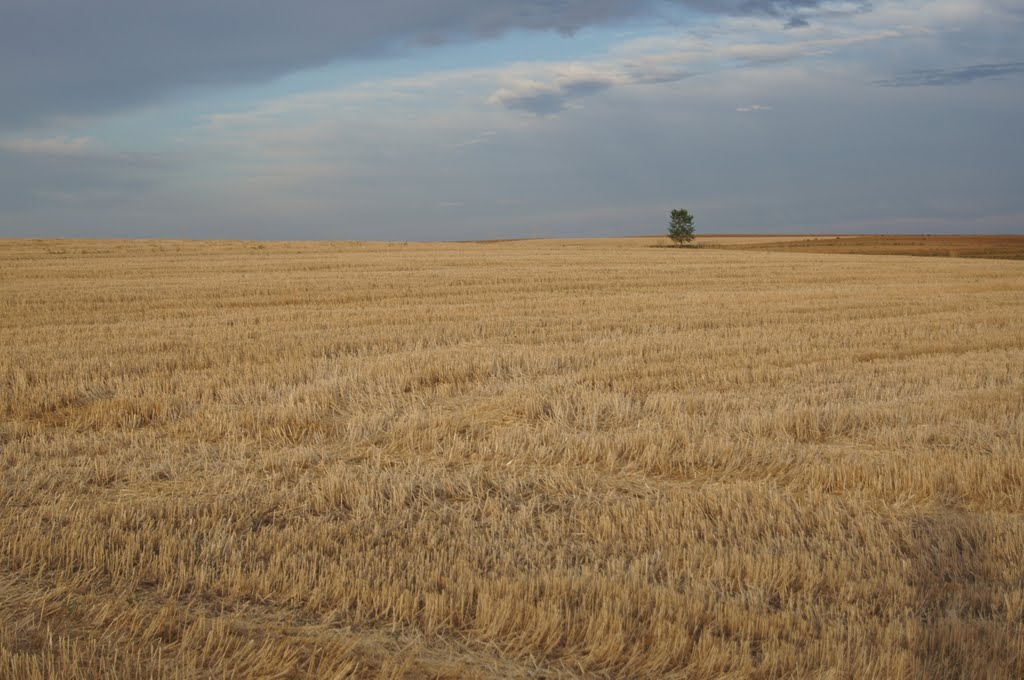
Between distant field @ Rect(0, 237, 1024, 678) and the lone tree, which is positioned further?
the lone tree

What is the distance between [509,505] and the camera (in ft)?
19.1

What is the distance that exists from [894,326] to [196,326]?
1341 cm

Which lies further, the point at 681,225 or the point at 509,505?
the point at 681,225

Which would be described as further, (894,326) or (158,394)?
(894,326)

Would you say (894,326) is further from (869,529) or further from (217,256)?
(217,256)

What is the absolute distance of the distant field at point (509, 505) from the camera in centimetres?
384

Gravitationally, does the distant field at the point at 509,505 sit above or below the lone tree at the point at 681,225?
below

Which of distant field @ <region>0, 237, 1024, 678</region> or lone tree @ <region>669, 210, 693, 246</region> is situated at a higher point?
lone tree @ <region>669, 210, 693, 246</region>

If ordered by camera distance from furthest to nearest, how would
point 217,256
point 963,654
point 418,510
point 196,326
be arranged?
point 217,256, point 196,326, point 418,510, point 963,654

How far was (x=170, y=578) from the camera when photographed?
4.54 m

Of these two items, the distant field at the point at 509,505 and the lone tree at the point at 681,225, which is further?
the lone tree at the point at 681,225

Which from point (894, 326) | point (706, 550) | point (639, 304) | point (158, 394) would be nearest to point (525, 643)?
point (706, 550)

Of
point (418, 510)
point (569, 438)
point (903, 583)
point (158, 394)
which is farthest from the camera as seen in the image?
point (158, 394)

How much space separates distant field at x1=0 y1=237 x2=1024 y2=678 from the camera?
151 inches
